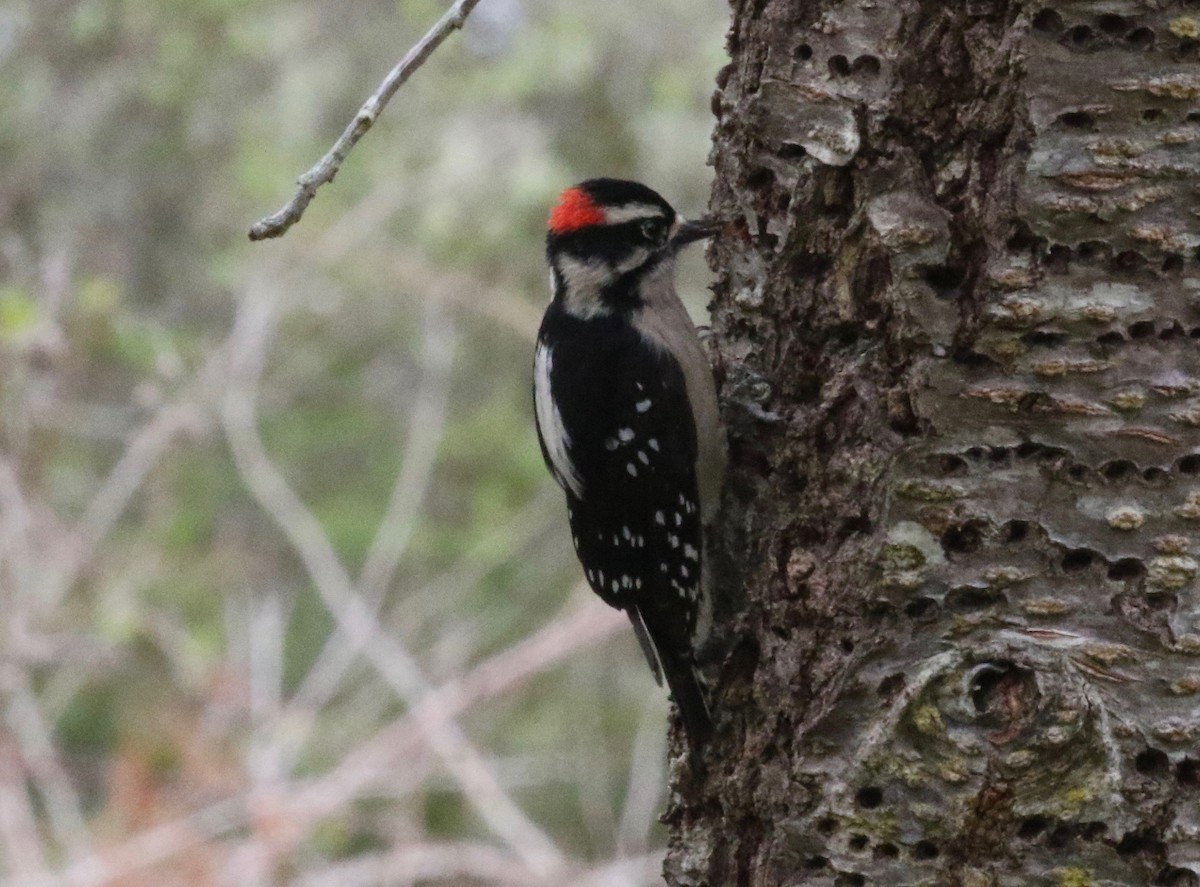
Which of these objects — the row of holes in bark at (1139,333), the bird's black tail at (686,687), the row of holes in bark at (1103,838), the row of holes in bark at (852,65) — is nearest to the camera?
the row of holes in bark at (1103,838)

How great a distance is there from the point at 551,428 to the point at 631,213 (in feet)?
1.85

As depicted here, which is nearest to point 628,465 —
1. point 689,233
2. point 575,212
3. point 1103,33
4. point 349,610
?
point 689,233

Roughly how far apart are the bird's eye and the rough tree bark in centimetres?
107

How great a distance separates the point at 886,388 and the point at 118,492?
16.5ft

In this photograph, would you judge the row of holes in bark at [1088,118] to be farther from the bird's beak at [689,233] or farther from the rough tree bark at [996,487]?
the bird's beak at [689,233]

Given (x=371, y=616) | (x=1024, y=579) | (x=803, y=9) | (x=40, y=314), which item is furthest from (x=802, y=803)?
(x=40, y=314)

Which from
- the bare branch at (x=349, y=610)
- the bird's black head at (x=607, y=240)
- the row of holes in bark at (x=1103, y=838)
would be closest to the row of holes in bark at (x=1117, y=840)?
the row of holes in bark at (x=1103, y=838)

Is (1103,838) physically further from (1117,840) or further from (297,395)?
(297,395)

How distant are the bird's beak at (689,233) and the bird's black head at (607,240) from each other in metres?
0.06

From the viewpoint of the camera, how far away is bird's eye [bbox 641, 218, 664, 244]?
3.57 meters

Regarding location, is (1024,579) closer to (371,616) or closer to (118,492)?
(371,616)

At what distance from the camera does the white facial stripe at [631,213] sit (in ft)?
11.7

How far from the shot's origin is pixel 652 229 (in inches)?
141

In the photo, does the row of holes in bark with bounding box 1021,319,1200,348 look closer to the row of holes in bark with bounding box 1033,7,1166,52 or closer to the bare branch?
the row of holes in bark with bounding box 1033,7,1166,52
